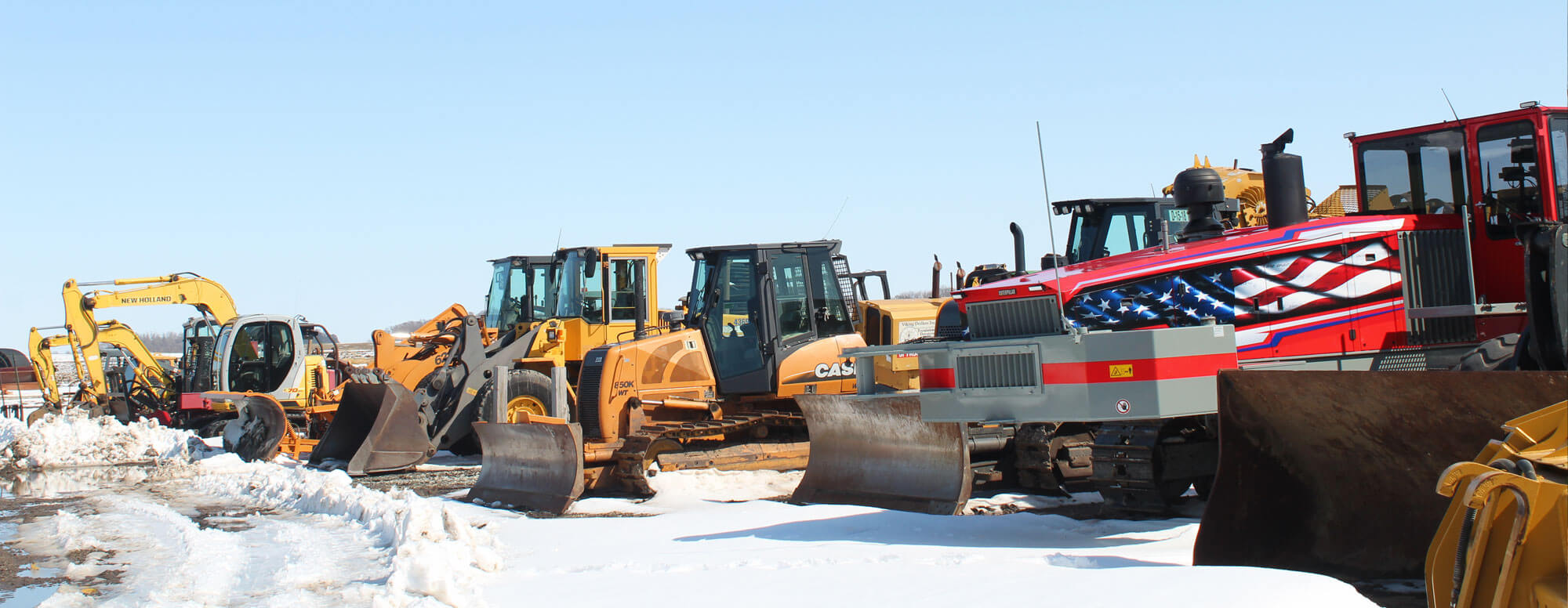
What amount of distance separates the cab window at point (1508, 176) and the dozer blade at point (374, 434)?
11.6 m

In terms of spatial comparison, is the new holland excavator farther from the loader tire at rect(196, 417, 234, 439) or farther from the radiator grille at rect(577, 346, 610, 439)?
the radiator grille at rect(577, 346, 610, 439)

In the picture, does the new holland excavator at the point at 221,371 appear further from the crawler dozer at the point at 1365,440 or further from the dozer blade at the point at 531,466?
the crawler dozer at the point at 1365,440

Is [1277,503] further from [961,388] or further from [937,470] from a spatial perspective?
[937,470]

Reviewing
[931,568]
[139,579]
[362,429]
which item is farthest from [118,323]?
[931,568]

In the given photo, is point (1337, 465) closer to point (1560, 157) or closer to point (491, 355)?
point (1560, 157)

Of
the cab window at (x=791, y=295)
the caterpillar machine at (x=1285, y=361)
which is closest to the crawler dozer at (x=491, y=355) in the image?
the cab window at (x=791, y=295)

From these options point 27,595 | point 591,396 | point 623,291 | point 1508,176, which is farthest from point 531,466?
point 1508,176

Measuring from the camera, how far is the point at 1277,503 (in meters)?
6.45

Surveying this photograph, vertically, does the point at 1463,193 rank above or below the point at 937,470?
above

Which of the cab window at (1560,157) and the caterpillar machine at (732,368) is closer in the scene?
the cab window at (1560,157)

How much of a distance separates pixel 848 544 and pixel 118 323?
18712 mm

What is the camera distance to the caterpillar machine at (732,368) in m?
11.6

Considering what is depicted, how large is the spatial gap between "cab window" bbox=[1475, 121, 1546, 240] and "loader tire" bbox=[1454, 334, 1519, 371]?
4.74 feet

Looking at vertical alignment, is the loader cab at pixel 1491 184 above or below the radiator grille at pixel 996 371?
above
